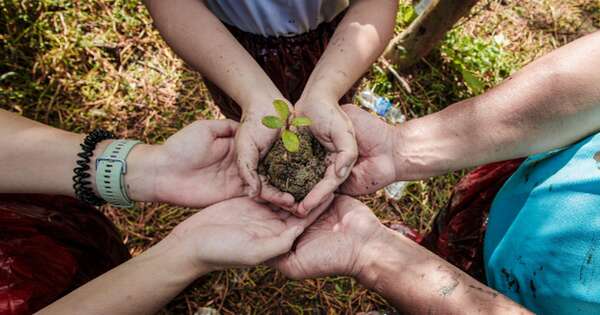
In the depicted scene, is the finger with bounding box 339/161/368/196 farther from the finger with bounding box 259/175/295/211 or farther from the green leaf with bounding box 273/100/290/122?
the green leaf with bounding box 273/100/290/122

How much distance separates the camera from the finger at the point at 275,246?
2066mm

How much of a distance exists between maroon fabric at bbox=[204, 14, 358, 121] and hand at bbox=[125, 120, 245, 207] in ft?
2.22

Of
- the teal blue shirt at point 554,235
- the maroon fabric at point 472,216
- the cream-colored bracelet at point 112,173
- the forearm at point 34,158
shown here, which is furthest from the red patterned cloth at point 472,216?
the forearm at point 34,158

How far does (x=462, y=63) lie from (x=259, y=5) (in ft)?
8.42

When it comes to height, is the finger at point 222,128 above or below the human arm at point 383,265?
above

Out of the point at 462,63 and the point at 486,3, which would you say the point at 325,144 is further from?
the point at 486,3

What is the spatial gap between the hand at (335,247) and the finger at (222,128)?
2.46ft

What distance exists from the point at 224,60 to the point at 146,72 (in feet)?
7.01

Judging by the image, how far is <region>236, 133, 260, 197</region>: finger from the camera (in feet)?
7.34

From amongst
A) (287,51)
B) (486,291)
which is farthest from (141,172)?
(486,291)

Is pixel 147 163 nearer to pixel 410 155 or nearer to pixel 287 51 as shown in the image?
pixel 287 51

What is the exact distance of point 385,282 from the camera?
Answer: 7.07ft

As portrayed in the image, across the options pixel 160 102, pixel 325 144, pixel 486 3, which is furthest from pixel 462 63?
pixel 160 102

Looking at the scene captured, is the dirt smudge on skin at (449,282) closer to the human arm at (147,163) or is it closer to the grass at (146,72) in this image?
the human arm at (147,163)
